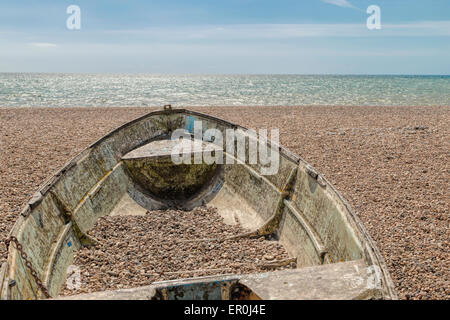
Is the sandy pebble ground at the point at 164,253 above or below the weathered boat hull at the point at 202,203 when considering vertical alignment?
below

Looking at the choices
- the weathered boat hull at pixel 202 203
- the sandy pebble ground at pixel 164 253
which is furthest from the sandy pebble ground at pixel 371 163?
the sandy pebble ground at pixel 164 253

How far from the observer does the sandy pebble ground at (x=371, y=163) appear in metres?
6.05

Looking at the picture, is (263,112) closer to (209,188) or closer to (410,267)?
(209,188)

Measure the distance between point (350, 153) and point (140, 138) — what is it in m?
8.79

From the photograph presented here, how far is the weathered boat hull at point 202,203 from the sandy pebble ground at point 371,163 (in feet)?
6.27

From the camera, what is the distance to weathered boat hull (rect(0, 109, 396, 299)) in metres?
3.16

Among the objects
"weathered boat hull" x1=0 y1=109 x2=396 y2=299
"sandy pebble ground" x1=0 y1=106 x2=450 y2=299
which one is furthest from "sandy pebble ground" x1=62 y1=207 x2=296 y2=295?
"sandy pebble ground" x1=0 y1=106 x2=450 y2=299

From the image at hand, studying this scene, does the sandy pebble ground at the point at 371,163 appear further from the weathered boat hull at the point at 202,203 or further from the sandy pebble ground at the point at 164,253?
the sandy pebble ground at the point at 164,253

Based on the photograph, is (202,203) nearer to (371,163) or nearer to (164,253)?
(164,253)

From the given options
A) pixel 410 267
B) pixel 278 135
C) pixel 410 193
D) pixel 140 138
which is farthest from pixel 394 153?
pixel 140 138

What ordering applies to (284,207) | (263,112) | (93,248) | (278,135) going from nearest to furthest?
1. (93,248)
2. (284,207)
3. (278,135)
4. (263,112)

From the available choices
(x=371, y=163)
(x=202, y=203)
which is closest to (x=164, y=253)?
(x=202, y=203)

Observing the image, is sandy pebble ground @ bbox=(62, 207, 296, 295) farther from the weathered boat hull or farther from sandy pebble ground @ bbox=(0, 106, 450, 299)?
sandy pebble ground @ bbox=(0, 106, 450, 299)
